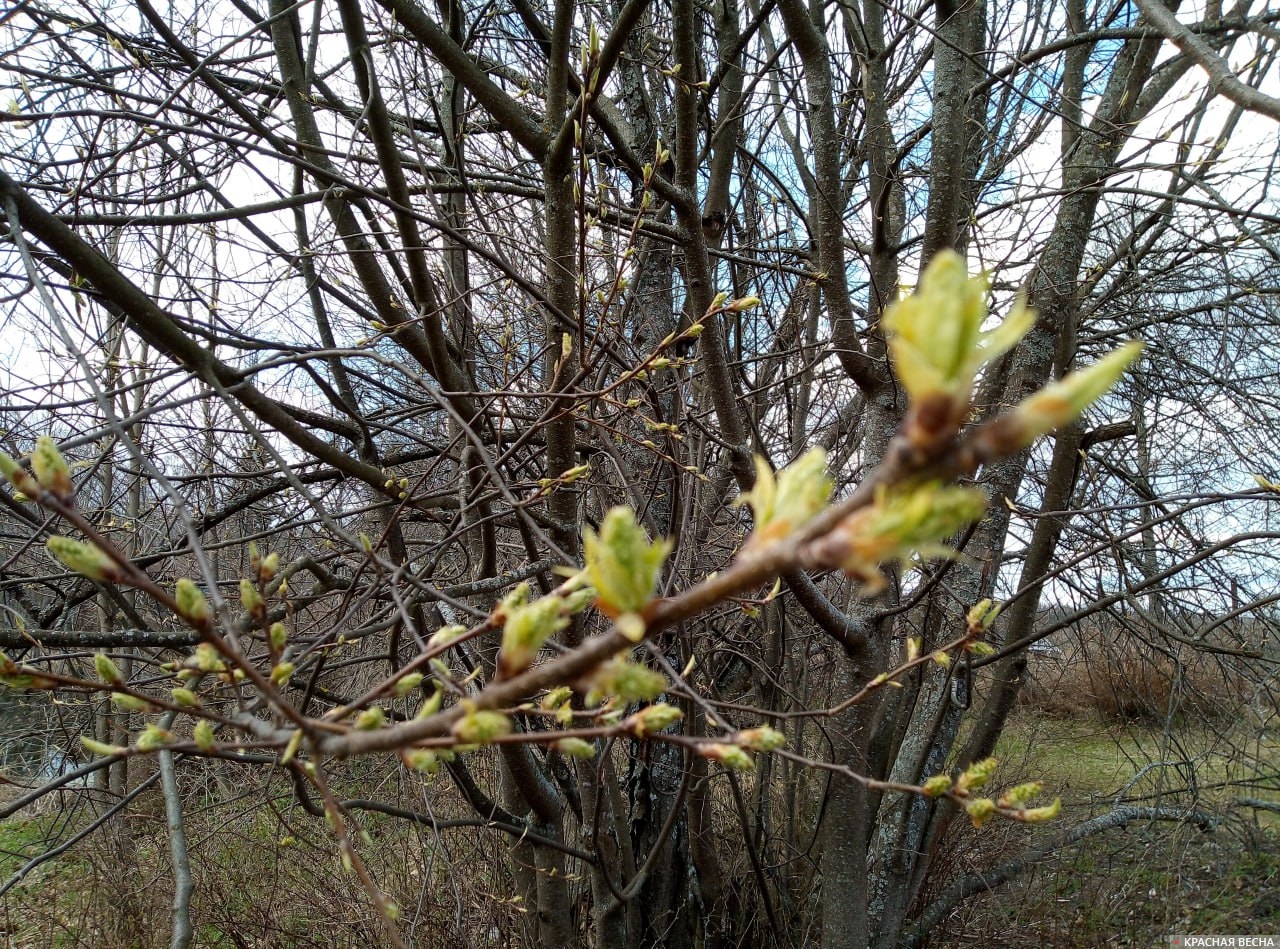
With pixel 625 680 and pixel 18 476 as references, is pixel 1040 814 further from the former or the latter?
pixel 18 476

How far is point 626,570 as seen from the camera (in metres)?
0.39

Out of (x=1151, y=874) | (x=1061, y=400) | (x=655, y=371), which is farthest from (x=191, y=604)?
(x=1151, y=874)

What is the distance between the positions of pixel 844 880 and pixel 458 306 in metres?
2.88

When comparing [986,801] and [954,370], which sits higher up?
[954,370]

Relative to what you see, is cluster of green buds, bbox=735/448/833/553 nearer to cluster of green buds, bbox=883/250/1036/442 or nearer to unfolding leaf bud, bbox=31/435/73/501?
cluster of green buds, bbox=883/250/1036/442

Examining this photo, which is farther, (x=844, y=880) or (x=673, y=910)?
(x=673, y=910)

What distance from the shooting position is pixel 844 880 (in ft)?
9.25

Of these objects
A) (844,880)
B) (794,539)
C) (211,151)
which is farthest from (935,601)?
(211,151)

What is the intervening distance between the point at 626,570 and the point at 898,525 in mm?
152

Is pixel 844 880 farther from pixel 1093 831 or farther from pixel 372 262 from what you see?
pixel 372 262

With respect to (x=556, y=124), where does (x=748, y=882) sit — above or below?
below

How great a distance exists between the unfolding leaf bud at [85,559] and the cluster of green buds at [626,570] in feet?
1.53

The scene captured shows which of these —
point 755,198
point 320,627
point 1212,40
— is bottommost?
point 320,627

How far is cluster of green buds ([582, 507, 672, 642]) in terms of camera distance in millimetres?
391
